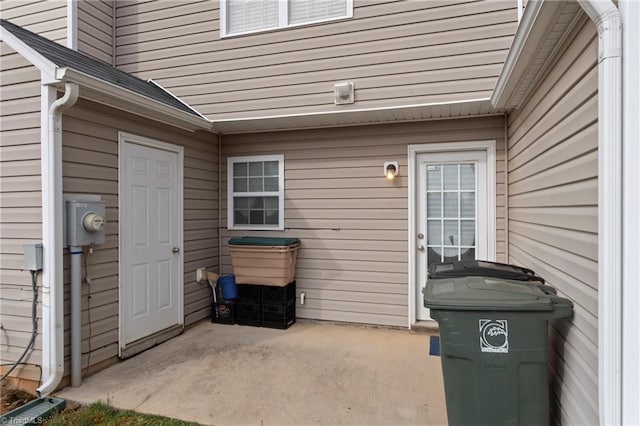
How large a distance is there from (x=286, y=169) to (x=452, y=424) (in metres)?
3.51

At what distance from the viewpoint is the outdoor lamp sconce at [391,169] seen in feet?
14.6

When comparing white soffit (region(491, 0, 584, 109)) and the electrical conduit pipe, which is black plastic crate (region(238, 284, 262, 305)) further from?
white soffit (region(491, 0, 584, 109))

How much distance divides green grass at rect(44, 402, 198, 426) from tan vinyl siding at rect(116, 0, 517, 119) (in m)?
3.20

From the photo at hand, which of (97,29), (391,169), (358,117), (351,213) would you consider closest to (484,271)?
(391,169)

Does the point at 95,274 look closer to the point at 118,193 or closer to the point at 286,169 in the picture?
the point at 118,193

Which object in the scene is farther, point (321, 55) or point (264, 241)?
point (264, 241)

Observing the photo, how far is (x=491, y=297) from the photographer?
2109mm

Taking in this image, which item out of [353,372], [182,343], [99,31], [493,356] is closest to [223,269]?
[182,343]

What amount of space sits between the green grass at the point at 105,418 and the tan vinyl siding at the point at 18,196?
63cm

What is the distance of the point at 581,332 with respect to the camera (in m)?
1.89

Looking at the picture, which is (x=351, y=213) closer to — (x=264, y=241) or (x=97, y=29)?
(x=264, y=241)

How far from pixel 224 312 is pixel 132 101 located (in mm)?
2717

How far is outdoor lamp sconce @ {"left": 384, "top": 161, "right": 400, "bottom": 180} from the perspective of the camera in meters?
4.46
